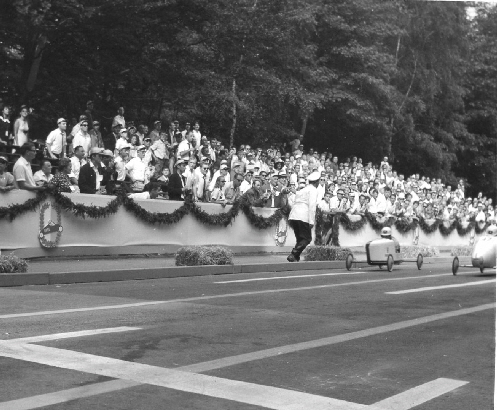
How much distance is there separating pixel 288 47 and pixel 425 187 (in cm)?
817

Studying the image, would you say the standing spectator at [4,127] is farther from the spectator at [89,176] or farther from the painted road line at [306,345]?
the painted road line at [306,345]

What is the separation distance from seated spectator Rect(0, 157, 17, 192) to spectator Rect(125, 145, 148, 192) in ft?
13.6

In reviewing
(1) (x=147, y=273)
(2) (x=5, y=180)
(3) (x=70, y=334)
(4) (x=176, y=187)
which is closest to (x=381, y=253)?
(4) (x=176, y=187)

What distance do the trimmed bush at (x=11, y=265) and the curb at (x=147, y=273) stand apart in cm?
29

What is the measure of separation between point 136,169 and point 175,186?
1097 mm

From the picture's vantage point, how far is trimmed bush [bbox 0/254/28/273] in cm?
1434

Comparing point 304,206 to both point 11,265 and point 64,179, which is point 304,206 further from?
point 11,265

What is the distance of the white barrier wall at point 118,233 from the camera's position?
18.1 metres

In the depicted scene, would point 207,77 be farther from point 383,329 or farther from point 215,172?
point 383,329

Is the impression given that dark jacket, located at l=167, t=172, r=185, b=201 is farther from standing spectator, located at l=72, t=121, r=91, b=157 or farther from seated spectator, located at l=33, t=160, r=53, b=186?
seated spectator, located at l=33, t=160, r=53, b=186

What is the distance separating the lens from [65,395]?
6055 millimetres

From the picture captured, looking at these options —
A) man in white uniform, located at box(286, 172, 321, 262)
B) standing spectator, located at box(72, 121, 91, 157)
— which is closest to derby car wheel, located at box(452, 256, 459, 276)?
man in white uniform, located at box(286, 172, 321, 262)

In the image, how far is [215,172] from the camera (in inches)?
1007

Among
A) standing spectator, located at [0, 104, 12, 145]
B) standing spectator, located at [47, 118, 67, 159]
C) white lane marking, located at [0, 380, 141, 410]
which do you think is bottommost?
white lane marking, located at [0, 380, 141, 410]
